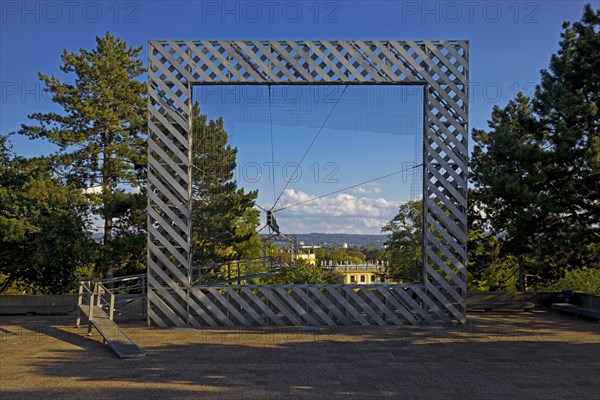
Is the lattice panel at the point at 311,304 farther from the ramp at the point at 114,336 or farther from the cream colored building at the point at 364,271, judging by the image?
the cream colored building at the point at 364,271

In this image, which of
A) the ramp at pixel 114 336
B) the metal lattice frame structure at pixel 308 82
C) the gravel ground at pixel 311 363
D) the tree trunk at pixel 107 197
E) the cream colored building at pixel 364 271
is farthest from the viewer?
the cream colored building at pixel 364 271

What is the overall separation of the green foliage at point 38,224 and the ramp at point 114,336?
5.76 meters

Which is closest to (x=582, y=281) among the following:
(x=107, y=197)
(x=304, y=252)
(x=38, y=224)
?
(x=304, y=252)

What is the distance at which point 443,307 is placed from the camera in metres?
9.80

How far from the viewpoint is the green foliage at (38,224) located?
45.9 feet

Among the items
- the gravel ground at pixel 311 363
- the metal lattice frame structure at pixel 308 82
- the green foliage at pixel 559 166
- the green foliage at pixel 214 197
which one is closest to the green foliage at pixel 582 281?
the green foliage at pixel 559 166

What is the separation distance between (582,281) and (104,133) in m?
15.4

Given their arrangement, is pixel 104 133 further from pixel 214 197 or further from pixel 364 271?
pixel 364 271

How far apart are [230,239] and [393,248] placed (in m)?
8.75

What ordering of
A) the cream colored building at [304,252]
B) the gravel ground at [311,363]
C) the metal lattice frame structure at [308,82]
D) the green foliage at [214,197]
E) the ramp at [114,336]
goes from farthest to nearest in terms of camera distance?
the cream colored building at [304,252], the green foliage at [214,197], the metal lattice frame structure at [308,82], the ramp at [114,336], the gravel ground at [311,363]

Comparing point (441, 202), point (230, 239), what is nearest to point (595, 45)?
point (441, 202)

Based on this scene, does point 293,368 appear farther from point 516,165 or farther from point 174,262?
point 516,165

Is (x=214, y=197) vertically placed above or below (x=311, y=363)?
above

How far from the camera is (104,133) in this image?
1781 cm
